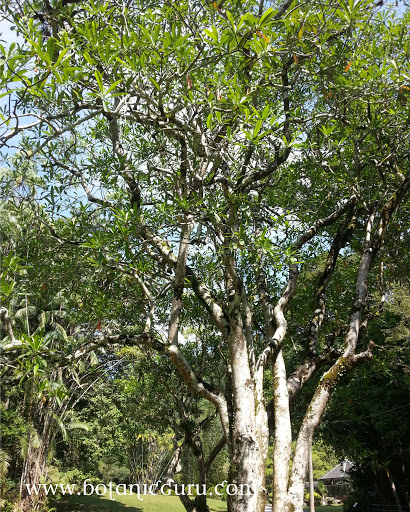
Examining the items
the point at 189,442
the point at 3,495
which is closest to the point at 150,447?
the point at 3,495

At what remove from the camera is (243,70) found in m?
4.63

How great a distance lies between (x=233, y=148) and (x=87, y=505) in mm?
18135

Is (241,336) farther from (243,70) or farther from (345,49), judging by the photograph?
(345,49)

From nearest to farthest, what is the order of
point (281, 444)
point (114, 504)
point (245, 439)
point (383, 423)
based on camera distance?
point (245, 439)
point (281, 444)
point (383, 423)
point (114, 504)

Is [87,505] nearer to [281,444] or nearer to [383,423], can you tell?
[383,423]

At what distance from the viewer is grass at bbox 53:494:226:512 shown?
57.7 ft

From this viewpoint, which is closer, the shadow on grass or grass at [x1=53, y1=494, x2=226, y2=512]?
the shadow on grass

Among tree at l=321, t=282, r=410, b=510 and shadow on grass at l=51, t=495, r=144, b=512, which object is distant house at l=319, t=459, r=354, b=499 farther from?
shadow on grass at l=51, t=495, r=144, b=512

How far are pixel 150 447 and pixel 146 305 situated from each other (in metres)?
13.2

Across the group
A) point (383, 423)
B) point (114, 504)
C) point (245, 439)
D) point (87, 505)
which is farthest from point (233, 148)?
point (114, 504)

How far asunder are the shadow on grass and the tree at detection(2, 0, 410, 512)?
48.4ft

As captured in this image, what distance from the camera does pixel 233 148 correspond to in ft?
18.7

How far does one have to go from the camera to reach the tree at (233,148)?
13.0ft

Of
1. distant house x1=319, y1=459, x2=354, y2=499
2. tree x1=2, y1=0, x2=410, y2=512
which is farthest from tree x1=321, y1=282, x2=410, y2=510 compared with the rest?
distant house x1=319, y1=459, x2=354, y2=499
